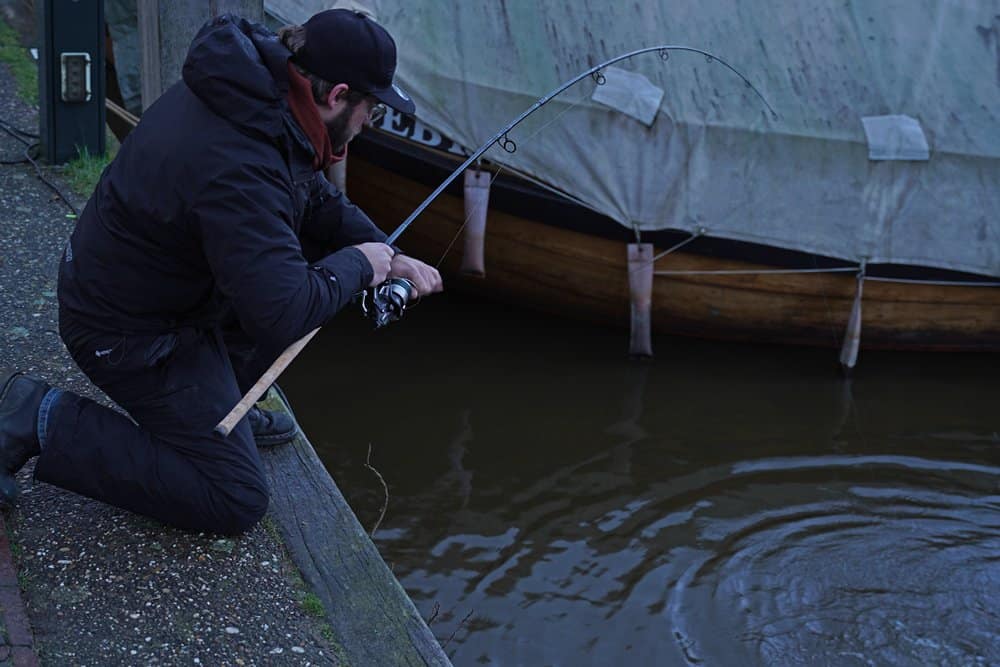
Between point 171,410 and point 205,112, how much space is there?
88 cm

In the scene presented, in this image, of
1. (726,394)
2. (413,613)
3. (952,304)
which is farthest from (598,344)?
(413,613)

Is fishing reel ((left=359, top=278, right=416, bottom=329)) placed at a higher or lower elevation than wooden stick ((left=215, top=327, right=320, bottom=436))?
higher

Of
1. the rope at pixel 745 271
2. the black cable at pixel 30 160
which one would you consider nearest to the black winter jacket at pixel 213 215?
the black cable at pixel 30 160

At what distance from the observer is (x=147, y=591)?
124 inches

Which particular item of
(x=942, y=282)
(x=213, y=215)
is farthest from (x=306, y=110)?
(x=942, y=282)

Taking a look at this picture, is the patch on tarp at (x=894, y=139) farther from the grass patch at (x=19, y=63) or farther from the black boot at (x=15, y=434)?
the grass patch at (x=19, y=63)

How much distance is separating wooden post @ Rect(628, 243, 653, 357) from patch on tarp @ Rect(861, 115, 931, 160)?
4.79ft

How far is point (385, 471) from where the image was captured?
225 inches

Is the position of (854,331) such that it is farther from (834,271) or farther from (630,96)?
(630,96)

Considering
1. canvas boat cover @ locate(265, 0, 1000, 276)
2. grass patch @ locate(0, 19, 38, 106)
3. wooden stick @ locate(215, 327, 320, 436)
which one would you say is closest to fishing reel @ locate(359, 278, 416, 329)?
wooden stick @ locate(215, 327, 320, 436)

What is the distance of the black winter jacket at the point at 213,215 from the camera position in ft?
9.92

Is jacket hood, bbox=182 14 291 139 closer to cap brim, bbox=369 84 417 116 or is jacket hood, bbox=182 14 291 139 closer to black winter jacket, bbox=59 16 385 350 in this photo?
black winter jacket, bbox=59 16 385 350

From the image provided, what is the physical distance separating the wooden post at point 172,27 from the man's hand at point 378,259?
5.43 ft

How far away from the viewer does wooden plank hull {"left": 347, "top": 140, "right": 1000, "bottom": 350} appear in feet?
23.1
